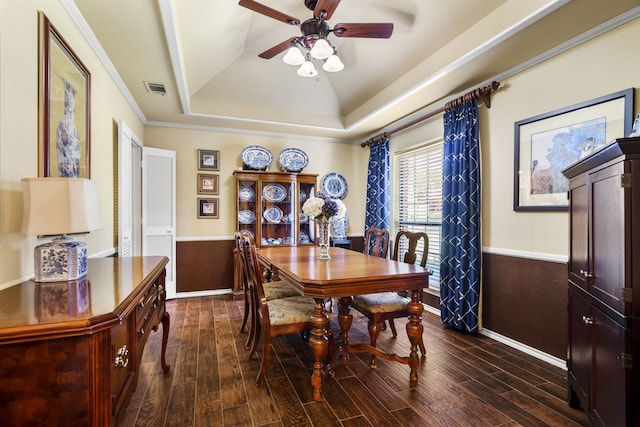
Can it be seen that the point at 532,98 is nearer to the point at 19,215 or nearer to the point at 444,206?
the point at 444,206

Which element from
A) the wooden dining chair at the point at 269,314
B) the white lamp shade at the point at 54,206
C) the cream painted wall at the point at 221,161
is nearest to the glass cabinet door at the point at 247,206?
the cream painted wall at the point at 221,161

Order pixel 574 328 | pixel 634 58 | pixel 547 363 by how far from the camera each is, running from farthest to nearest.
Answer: pixel 547 363, pixel 634 58, pixel 574 328

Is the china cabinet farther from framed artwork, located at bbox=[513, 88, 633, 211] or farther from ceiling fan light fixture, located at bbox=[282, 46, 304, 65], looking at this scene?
framed artwork, located at bbox=[513, 88, 633, 211]

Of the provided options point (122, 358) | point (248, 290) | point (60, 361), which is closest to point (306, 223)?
point (248, 290)

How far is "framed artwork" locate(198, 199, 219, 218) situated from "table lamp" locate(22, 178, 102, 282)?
3.07 m

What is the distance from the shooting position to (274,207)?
4.77m

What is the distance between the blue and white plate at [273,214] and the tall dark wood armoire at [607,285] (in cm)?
363

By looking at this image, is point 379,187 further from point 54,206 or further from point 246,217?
point 54,206

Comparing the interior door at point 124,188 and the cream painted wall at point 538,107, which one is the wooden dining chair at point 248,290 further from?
the cream painted wall at point 538,107

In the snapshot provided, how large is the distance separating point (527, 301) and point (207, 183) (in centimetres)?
413

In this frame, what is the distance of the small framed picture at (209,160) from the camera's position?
14.7 feet

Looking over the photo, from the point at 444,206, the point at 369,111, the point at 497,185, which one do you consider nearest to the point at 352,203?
the point at 369,111

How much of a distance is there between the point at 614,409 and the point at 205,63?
4130mm

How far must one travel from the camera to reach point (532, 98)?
8.53ft
